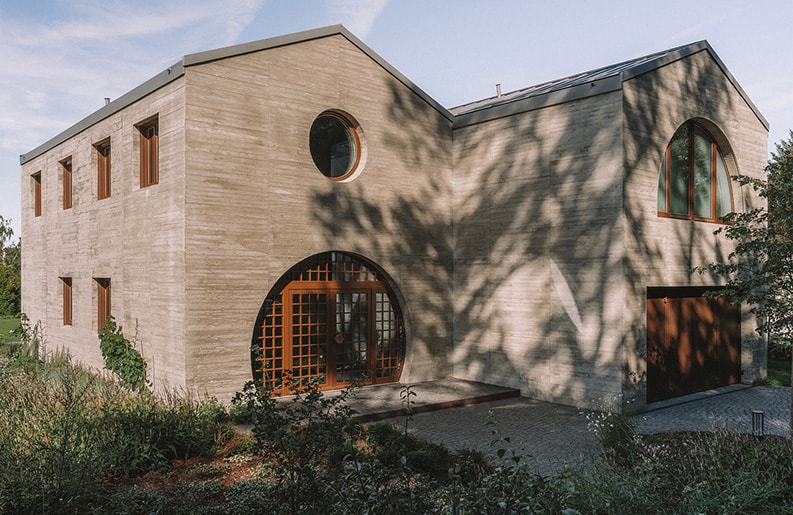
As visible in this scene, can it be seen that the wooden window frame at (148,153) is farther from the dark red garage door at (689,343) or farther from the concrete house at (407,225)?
the dark red garage door at (689,343)

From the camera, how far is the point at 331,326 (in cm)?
1078

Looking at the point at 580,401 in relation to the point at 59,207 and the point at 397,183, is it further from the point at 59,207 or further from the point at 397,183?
the point at 59,207

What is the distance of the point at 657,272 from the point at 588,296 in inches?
53.4

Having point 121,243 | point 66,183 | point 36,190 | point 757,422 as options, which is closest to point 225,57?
point 121,243

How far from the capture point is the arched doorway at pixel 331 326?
1010 cm

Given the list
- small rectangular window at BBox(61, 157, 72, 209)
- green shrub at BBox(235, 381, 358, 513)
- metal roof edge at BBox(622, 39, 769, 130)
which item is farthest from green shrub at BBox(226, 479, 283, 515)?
small rectangular window at BBox(61, 157, 72, 209)

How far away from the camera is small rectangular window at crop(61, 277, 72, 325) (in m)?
14.4

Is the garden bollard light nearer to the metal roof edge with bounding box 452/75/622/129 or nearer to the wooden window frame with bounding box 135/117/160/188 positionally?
the metal roof edge with bounding box 452/75/622/129

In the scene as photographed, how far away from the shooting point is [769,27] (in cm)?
835

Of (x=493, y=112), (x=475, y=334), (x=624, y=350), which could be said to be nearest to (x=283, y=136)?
(x=493, y=112)

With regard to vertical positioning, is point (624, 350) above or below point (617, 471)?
above

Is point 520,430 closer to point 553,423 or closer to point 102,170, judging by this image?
point 553,423

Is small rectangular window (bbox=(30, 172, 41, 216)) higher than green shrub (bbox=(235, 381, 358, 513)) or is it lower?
higher

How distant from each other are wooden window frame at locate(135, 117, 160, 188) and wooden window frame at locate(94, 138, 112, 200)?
2166mm
